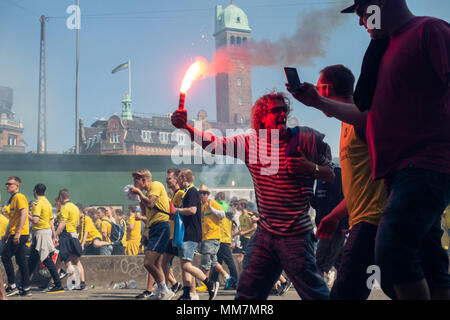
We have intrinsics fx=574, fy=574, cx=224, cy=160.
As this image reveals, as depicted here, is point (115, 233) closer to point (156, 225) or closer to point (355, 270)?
point (156, 225)

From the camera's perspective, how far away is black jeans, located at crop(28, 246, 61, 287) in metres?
11.0

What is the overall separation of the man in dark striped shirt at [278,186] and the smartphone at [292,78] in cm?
95

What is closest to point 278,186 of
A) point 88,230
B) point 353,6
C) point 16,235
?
point 353,6

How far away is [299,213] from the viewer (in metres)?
3.74

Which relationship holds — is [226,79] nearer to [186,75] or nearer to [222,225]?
[222,225]

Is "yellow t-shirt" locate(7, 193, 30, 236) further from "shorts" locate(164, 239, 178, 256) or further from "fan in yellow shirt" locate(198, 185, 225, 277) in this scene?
"fan in yellow shirt" locate(198, 185, 225, 277)

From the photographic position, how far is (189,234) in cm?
916

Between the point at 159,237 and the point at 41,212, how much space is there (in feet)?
10.9

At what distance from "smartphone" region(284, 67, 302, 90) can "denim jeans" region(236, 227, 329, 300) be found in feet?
3.72

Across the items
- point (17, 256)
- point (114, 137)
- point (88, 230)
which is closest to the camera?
point (17, 256)

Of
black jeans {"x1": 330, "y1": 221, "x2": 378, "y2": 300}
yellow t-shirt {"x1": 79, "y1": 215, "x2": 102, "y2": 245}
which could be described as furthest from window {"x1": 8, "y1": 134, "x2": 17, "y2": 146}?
black jeans {"x1": 330, "y1": 221, "x2": 378, "y2": 300}

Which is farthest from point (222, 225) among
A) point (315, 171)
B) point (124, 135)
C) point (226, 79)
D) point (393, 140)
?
point (226, 79)
